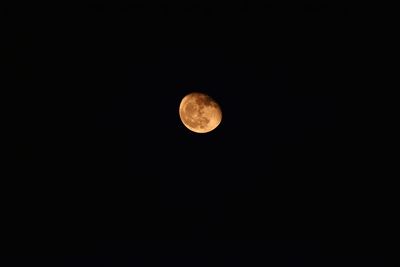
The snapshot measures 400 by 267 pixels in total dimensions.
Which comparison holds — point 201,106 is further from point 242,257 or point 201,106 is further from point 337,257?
point 337,257

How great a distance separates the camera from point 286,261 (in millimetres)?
8695

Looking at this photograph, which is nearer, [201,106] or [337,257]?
[201,106]

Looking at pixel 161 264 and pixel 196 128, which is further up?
pixel 196 128

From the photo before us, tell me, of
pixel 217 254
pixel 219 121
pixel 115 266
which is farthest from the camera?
pixel 217 254

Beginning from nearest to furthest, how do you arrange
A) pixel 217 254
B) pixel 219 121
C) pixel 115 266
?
pixel 115 266 → pixel 219 121 → pixel 217 254

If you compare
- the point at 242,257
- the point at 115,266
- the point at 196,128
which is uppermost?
the point at 196,128

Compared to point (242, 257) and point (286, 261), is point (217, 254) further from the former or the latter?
point (286, 261)

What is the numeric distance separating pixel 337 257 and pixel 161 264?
5.34 metres

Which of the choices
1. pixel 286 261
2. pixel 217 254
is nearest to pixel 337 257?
pixel 286 261

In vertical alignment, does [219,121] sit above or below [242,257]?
above

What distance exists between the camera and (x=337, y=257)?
9.23m

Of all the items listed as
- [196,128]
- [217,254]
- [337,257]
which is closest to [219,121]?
[196,128]

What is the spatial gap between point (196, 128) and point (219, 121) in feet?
2.32

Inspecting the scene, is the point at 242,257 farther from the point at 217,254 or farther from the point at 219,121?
the point at 219,121
